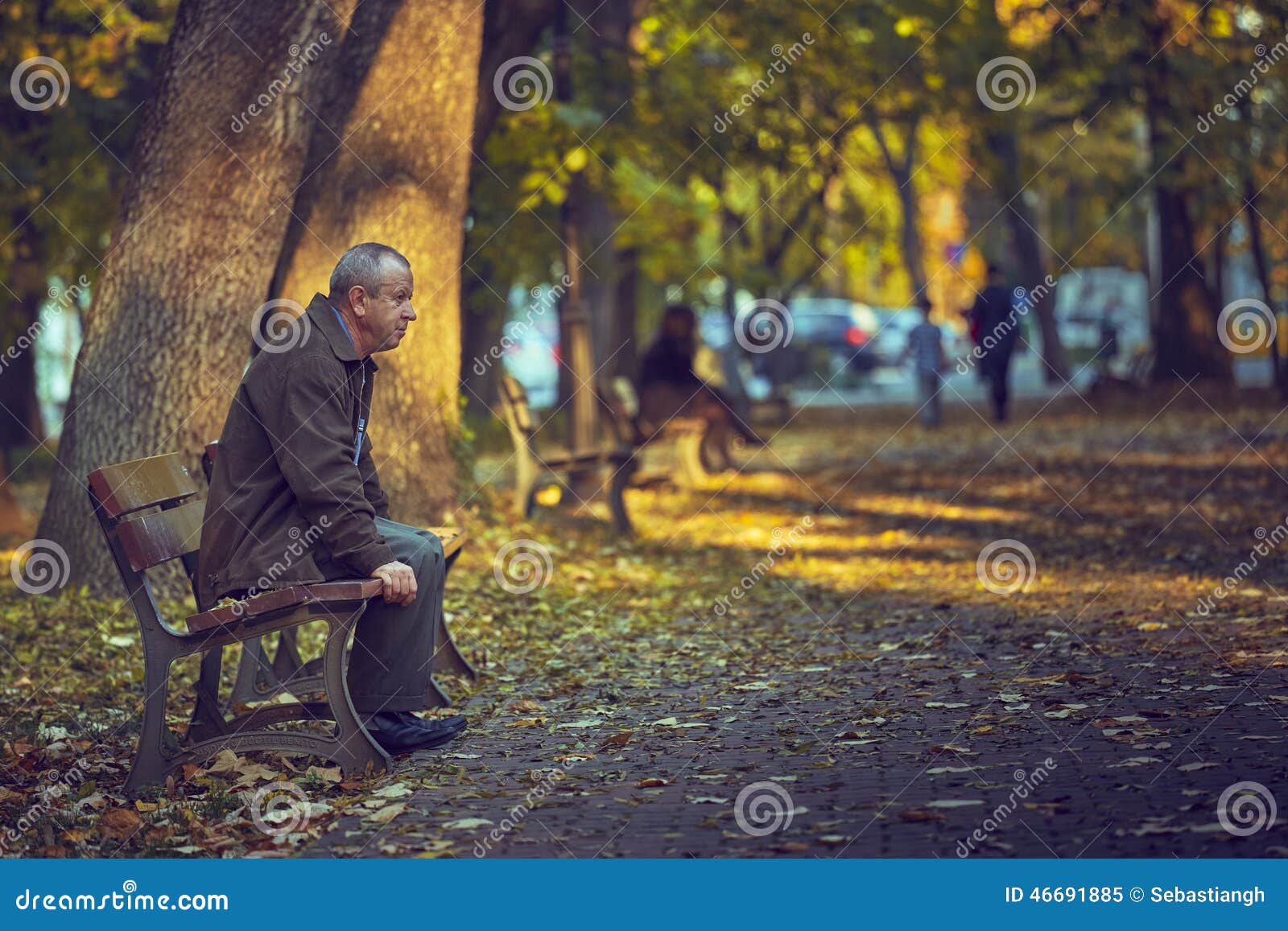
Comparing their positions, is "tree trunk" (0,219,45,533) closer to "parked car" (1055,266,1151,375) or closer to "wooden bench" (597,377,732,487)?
"wooden bench" (597,377,732,487)

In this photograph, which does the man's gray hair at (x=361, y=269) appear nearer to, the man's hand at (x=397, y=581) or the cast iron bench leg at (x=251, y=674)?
the man's hand at (x=397, y=581)

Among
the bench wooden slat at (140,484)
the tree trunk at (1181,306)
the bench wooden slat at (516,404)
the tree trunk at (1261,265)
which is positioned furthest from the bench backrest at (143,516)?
the tree trunk at (1181,306)

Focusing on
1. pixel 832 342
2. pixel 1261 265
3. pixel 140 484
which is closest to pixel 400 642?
pixel 140 484

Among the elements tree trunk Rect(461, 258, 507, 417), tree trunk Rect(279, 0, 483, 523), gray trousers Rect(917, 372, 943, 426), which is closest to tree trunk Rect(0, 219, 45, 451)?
tree trunk Rect(461, 258, 507, 417)

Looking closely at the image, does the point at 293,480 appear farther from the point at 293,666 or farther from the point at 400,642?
the point at 293,666

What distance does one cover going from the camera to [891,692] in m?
7.01

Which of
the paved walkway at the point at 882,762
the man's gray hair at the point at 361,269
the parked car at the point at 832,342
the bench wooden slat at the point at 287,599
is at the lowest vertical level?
the paved walkway at the point at 882,762

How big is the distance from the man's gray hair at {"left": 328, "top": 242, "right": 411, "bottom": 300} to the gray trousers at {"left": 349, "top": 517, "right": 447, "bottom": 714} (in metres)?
0.87

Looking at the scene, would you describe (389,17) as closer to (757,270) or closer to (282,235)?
(282,235)

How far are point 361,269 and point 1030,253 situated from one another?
88.4 feet

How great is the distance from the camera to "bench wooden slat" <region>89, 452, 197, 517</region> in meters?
5.69

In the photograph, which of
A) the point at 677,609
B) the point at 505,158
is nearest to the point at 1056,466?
the point at 505,158

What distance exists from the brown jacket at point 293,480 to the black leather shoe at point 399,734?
64 cm

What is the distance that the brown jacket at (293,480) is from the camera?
18.5ft
